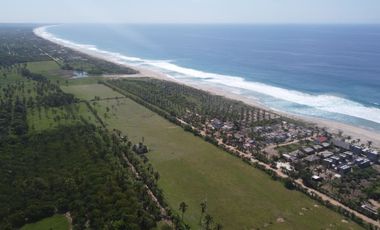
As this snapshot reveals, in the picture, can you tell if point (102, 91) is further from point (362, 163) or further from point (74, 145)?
point (362, 163)

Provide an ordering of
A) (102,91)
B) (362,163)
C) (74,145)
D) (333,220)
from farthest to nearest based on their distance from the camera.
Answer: (102,91) < (74,145) < (362,163) < (333,220)

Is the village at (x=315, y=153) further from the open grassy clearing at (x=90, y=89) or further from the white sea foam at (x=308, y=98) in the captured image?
the open grassy clearing at (x=90, y=89)

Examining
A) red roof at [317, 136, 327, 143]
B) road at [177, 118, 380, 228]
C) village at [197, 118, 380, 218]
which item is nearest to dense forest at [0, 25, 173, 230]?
road at [177, 118, 380, 228]

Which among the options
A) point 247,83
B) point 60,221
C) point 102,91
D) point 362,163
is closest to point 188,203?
point 60,221

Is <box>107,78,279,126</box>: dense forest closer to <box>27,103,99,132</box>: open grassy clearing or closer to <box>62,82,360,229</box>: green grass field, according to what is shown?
<box>62,82,360,229</box>: green grass field

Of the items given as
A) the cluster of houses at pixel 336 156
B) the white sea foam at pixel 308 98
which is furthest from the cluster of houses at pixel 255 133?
the white sea foam at pixel 308 98

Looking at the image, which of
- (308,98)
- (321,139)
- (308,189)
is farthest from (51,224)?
(308,98)
